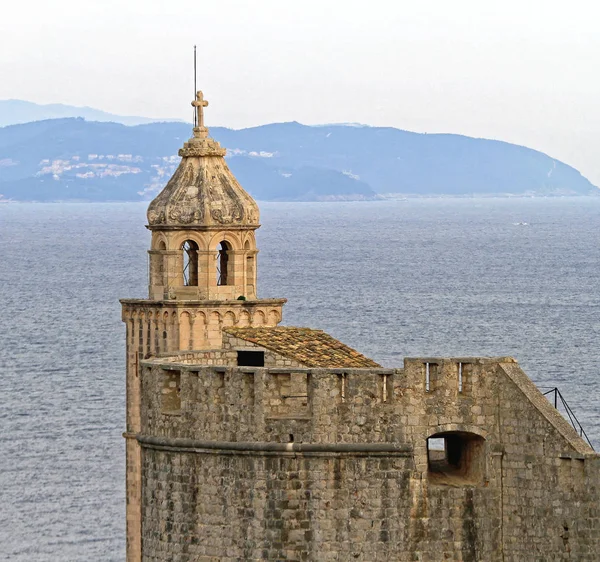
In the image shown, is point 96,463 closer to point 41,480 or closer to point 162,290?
point 41,480

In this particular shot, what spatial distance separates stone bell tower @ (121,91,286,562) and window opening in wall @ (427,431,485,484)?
66.6 feet

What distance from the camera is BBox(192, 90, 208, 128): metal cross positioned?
5325 cm

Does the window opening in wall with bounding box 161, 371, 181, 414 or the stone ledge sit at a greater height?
the window opening in wall with bounding box 161, 371, 181, 414

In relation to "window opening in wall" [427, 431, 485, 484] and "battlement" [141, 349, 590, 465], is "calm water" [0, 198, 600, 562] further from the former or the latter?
"battlement" [141, 349, 590, 465]

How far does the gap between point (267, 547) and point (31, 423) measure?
75.8 m

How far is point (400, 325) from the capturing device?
14162 cm

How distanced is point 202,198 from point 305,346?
16.9 meters

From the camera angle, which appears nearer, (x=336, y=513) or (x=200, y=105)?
(x=336, y=513)

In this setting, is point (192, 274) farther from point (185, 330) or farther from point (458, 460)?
point (458, 460)

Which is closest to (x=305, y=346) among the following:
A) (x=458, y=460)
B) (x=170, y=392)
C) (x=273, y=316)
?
(x=170, y=392)

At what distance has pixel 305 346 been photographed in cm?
3447

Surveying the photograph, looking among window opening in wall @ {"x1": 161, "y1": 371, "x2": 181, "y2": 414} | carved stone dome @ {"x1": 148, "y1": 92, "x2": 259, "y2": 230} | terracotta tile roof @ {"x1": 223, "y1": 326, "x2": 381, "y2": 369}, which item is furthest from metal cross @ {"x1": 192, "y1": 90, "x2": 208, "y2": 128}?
window opening in wall @ {"x1": 161, "y1": 371, "x2": 181, "y2": 414}

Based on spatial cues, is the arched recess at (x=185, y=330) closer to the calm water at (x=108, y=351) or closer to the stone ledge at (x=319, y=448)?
the stone ledge at (x=319, y=448)

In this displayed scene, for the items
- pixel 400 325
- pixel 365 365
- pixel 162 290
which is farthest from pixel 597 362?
pixel 365 365
